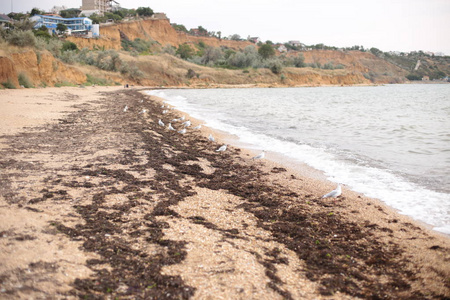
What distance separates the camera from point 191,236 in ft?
13.3

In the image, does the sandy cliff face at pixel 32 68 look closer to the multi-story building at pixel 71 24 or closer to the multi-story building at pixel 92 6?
the multi-story building at pixel 71 24

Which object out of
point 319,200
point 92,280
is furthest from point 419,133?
point 92,280

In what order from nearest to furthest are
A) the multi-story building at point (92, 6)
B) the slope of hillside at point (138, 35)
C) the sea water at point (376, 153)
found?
1. the sea water at point (376, 153)
2. the slope of hillside at point (138, 35)
3. the multi-story building at point (92, 6)

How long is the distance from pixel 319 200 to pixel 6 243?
488cm

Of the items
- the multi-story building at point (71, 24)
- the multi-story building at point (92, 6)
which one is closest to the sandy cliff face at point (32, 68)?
the multi-story building at point (71, 24)

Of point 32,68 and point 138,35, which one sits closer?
point 32,68

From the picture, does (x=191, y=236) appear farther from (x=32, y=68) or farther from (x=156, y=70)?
(x=156, y=70)

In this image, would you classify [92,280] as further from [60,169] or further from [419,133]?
[419,133]

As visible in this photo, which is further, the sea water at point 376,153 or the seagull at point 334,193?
the sea water at point 376,153

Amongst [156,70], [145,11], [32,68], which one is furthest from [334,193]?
[145,11]

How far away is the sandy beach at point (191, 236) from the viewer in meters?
3.08

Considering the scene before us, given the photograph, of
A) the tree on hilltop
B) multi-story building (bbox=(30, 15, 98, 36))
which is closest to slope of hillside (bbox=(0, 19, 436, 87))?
multi-story building (bbox=(30, 15, 98, 36))

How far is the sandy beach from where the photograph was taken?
308 centimetres

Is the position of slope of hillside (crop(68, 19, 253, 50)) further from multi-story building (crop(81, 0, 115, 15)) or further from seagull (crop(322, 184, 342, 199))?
seagull (crop(322, 184, 342, 199))
